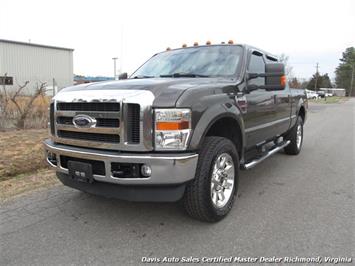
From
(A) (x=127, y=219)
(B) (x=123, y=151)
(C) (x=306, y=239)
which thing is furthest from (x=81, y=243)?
(C) (x=306, y=239)

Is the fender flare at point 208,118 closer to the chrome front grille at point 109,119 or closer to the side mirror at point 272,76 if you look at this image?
the chrome front grille at point 109,119

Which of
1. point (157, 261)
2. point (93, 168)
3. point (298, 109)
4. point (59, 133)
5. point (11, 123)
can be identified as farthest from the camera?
point (11, 123)

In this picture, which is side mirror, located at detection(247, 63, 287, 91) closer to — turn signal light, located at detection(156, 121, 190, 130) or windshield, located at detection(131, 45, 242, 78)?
windshield, located at detection(131, 45, 242, 78)

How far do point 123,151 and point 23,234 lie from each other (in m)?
1.38

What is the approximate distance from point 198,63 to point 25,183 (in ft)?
10.0

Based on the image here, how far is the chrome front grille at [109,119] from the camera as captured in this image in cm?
305

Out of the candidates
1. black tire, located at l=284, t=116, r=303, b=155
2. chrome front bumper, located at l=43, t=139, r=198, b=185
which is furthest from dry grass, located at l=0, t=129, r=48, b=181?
black tire, located at l=284, t=116, r=303, b=155

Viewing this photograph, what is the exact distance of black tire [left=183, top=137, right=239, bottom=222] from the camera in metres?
3.30

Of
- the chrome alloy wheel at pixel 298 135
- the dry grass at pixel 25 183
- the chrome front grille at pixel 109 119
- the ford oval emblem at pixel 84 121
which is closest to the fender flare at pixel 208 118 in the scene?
the chrome front grille at pixel 109 119

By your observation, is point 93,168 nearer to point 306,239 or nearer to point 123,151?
point 123,151

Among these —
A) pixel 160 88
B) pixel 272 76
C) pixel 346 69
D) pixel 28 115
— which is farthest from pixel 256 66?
pixel 346 69

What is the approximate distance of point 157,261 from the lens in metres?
2.87

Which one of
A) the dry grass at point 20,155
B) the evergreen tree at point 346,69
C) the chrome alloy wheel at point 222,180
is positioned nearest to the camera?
the chrome alloy wheel at point 222,180

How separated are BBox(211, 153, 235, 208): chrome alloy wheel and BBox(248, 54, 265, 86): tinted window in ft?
4.15
